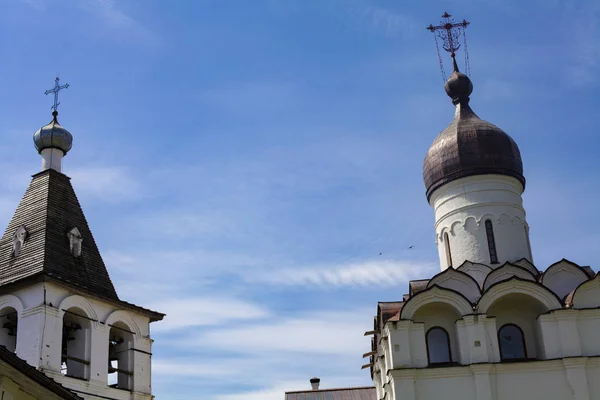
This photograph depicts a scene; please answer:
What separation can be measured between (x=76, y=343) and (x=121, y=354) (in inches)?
43.1

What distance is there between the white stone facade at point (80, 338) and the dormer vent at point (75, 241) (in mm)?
1146

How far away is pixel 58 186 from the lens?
53.8 ft

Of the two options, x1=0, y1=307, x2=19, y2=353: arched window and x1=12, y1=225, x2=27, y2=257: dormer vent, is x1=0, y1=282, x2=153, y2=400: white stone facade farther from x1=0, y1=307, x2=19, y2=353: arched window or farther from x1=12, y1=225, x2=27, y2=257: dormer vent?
x1=12, y1=225, x2=27, y2=257: dormer vent

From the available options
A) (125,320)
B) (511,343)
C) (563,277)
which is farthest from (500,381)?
(125,320)

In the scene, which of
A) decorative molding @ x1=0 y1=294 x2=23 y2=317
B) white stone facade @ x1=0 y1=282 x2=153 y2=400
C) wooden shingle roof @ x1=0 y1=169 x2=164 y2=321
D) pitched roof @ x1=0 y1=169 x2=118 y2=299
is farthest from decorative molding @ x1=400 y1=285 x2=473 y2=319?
decorative molding @ x1=0 y1=294 x2=23 y2=317

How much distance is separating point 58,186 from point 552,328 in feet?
33.6

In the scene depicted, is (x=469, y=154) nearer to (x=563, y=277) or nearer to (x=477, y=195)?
(x=477, y=195)

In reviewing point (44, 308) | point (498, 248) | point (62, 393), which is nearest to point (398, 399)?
point (498, 248)

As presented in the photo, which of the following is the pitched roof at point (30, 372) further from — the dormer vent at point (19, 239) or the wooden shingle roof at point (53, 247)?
the dormer vent at point (19, 239)

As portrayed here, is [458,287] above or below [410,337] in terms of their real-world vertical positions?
above

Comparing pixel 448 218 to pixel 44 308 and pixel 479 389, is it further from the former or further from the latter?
pixel 44 308

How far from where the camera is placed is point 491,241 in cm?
1862

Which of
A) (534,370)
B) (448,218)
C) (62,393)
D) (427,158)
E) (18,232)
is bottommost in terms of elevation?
(62,393)

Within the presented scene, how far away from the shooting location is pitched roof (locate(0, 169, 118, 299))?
14.5m
